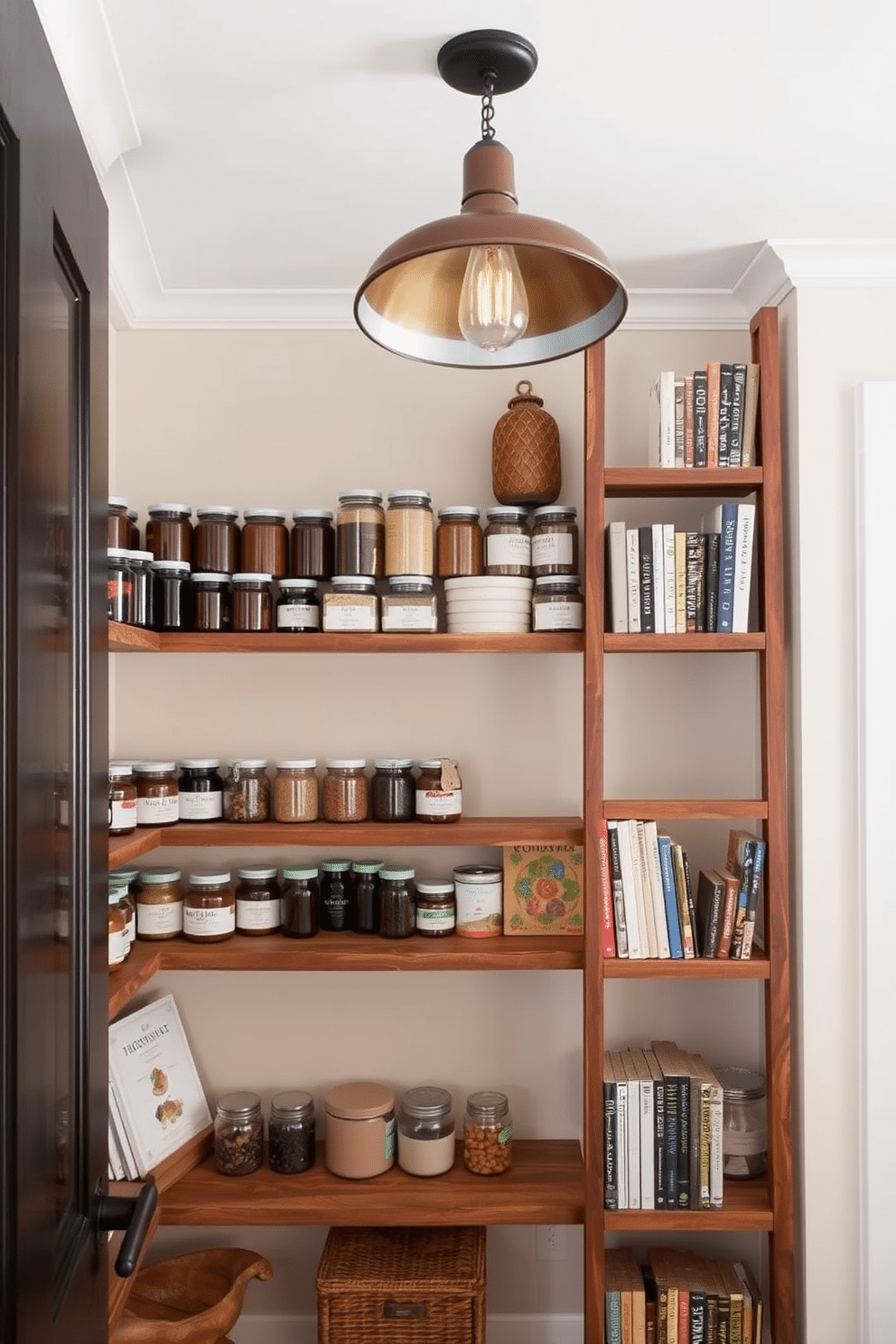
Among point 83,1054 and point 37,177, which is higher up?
point 37,177

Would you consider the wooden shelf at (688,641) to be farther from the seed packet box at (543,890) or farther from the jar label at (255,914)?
the jar label at (255,914)

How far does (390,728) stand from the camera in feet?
7.79

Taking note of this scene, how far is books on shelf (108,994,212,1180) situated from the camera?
201 centimetres

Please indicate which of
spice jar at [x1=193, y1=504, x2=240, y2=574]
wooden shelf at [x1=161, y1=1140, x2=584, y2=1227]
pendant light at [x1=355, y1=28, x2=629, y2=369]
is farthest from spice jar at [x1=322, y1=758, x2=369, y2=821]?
pendant light at [x1=355, y1=28, x2=629, y2=369]

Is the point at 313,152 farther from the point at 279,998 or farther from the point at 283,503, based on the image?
the point at 279,998

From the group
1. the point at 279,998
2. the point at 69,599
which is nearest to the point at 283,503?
the point at 279,998

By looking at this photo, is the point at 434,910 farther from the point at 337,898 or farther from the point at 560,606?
the point at 560,606

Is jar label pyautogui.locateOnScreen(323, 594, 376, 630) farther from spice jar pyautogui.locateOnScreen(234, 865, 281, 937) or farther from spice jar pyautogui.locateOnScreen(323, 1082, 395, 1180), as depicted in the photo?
spice jar pyautogui.locateOnScreen(323, 1082, 395, 1180)

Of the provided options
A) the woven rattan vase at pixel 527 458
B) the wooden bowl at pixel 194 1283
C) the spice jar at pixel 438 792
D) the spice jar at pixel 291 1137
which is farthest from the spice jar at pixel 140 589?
the wooden bowl at pixel 194 1283

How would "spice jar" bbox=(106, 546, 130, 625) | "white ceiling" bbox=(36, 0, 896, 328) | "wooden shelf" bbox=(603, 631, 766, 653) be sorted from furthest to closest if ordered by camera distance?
1. "wooden shelf" bbox=(603, 631, 766, 653)
2. "spice jar" bbox=(106, 546, 130, 625)
3. "white ceiling" bbox=(36, 0, 896, 328)

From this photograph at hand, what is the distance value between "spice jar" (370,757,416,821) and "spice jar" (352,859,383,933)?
0.40ft

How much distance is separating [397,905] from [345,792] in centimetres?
27

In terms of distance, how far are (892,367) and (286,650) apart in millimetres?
1389

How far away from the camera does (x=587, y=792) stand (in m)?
2.09
